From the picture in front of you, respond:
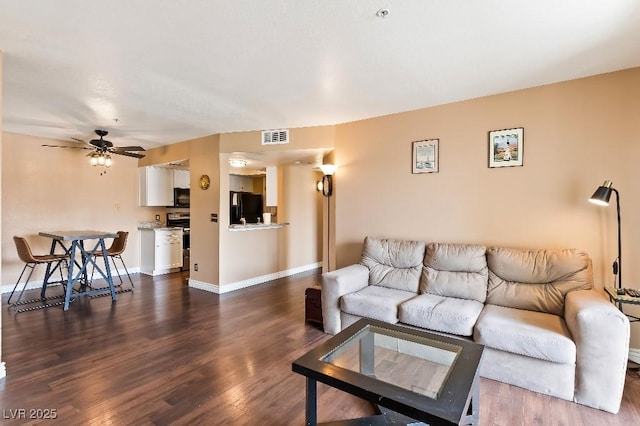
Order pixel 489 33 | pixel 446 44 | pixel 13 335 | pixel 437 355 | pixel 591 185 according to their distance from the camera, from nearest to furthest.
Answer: pixel 437 355 → pixel 489 33 → pixel 446 44 → pixel 591 185 → pixel 13 335

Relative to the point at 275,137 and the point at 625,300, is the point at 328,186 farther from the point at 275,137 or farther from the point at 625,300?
the point at 625,300

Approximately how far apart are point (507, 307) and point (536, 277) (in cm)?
35

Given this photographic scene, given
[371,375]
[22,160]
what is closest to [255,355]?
[371,375]

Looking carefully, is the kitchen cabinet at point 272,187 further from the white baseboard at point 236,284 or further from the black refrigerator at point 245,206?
the white baseboard at point 236,284

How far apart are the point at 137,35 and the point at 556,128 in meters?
3.43

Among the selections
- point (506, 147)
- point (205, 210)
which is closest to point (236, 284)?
point (205, 210)

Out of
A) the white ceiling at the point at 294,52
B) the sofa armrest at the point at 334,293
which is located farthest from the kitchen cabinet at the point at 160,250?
the sofa armrest at the point at 334,293

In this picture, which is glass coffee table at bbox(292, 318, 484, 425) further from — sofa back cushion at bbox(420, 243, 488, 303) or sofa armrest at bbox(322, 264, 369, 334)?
sofa back cushion at bbox(420, 243, 488, 303)

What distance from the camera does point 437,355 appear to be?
1.88 metres

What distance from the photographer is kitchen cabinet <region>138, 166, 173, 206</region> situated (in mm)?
6035

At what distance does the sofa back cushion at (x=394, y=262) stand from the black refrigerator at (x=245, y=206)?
347 centimetres

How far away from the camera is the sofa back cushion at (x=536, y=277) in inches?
102

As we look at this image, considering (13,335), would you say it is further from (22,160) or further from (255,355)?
(22,160)

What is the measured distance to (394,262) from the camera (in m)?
3.48
